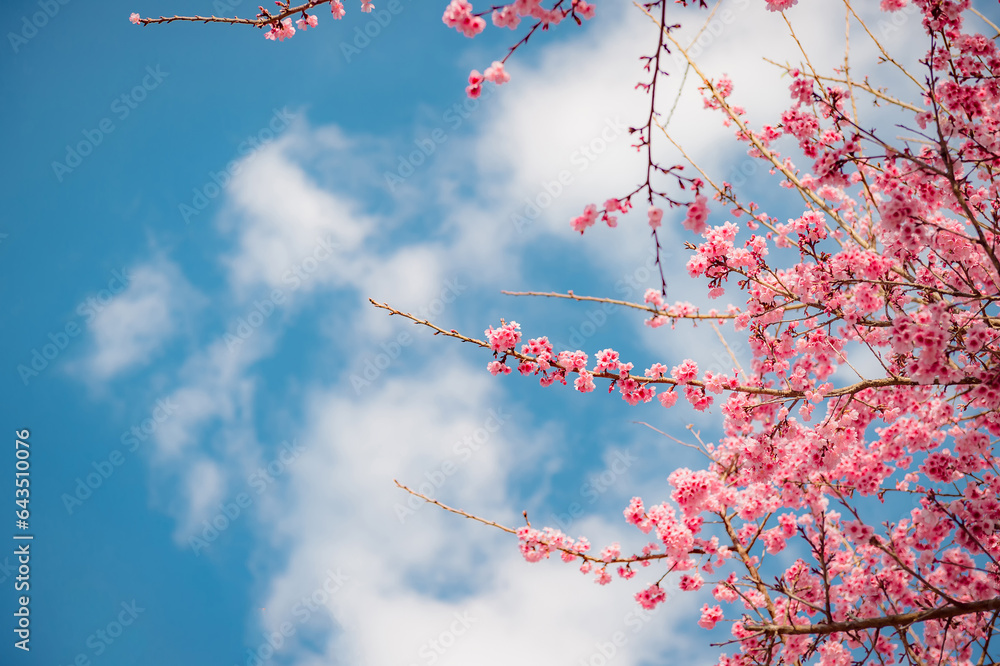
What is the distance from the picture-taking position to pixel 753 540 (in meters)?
5.59

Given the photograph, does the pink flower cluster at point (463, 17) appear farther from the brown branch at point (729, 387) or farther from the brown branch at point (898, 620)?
the brown branch at point (898, 620)

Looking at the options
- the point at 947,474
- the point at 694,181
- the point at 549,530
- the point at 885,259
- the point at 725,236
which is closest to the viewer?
the point at 694,181

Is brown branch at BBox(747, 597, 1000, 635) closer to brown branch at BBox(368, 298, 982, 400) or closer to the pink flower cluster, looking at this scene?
brown branch at BBox(368, 298, 982, 400)

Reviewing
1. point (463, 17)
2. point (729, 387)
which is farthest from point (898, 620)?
point (463, 17)

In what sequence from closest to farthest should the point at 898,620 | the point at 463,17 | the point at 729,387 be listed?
the point at 463,17 → the point at 898,620 → the point at 729,387

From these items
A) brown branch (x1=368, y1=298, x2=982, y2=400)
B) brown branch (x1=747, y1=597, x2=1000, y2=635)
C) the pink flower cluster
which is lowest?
brown branch (x1=747, y1=597, x2=1000, y2=635)

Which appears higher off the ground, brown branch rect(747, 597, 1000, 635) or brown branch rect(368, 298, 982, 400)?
brown branch rect(368, 298, 982, 400)

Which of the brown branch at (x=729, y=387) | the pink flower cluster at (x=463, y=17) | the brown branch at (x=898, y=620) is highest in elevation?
the pink flower cluster at (x=463, y=17)

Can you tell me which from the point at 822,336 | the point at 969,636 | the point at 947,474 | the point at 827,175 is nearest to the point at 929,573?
the point at 969,636

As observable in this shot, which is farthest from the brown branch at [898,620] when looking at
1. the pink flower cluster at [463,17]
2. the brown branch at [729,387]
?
the pink flower cluster at [463,17]

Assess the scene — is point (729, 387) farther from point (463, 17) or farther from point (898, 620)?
point (463, 17)

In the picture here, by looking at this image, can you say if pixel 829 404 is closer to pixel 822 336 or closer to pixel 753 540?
pixel 822 336

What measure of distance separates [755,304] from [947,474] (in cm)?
182

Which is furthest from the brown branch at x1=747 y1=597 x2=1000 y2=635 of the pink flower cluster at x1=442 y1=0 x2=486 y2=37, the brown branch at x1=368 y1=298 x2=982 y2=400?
the pink flower cluster at x1=442 y1=0 x2=486 y2=37
